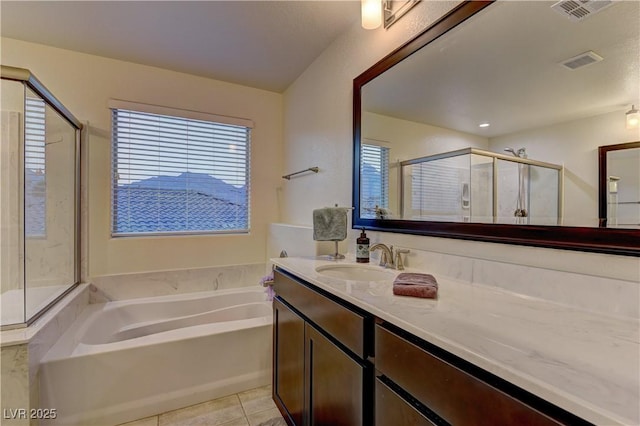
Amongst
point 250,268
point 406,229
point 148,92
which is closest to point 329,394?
point 406,229

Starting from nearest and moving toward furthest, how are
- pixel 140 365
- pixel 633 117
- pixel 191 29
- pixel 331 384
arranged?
pixel 633 117
pixel 331 384
pixel 140 365
pixel 191 29

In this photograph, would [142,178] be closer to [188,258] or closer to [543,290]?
[188,258]

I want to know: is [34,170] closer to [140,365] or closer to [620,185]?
[140,365]

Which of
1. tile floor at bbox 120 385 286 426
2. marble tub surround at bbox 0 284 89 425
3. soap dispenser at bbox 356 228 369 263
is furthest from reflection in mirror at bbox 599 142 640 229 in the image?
marble tub surround at bbox 0 284 89 425

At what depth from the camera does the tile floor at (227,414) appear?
166cm

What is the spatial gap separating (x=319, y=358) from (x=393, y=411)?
1.48 ft

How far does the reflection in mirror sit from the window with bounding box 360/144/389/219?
3.06 ft

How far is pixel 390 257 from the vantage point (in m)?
1.50

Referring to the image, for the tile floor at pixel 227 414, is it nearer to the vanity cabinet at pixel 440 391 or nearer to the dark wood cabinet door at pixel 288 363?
the dark wood cabinet door at pixel 288 363

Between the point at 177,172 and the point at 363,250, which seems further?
the point at 177,172

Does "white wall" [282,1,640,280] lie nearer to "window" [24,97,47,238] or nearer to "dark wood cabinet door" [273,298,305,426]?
"dark wood cabinet door" [273,298,305,426]

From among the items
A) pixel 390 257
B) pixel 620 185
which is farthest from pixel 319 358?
pixel 620 185

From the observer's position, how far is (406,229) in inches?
59.0

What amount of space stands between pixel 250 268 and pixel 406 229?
193 centimetres
